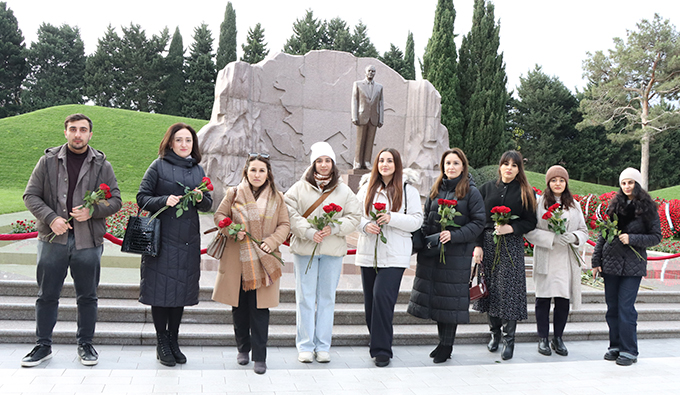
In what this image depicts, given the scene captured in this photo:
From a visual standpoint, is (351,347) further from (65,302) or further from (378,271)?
(65,302)

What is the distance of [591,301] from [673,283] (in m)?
2.18

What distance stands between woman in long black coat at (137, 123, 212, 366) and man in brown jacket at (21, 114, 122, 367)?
0.38 metres

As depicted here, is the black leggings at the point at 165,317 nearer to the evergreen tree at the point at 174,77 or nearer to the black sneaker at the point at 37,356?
the black sneaker at the point at 37,356

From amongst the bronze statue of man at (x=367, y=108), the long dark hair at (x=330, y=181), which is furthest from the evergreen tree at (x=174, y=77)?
the long dark hair at (x=330, y=181)

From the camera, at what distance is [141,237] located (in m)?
3.49

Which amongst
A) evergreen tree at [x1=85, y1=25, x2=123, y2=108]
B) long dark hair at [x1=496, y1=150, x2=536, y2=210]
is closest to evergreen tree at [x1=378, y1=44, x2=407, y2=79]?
evergreen tree at [x1=85, y1=25, x2=123, y2=108]

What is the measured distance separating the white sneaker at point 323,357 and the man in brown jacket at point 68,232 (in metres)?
1.69

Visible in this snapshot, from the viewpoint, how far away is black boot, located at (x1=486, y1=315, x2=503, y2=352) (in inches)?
174

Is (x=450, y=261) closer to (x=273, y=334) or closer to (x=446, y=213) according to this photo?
(x=446, y=213)

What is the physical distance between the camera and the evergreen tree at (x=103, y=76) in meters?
33.7

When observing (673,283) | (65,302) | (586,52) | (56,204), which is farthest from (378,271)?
A: (586,52)

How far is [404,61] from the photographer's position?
1284 inches

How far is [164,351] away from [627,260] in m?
3.99

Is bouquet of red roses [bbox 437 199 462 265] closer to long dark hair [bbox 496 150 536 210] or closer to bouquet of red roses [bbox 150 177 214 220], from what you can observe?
long dark hair [bbox 496 150 536 210]
